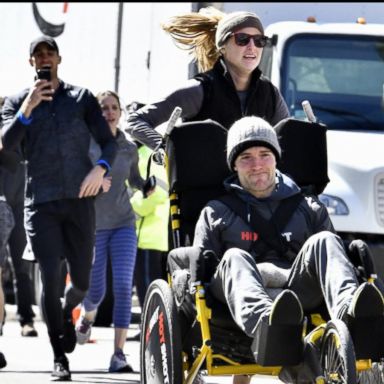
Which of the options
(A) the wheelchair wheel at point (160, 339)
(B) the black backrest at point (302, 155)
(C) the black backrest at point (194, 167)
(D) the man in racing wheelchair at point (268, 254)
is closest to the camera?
(D) the man in racing wheelchair at point (268, 254)

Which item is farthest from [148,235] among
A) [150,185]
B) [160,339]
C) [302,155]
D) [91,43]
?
[160,339]

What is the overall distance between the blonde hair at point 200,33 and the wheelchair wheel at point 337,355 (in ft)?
9.22

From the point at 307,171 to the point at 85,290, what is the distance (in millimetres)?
2363

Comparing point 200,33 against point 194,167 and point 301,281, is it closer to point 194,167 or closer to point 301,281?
point 194,167

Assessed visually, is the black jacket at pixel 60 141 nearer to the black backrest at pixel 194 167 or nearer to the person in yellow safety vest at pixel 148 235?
the black backrest at pixel 194 167

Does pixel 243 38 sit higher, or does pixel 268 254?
pixel 243 38

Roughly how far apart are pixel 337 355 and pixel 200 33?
3056mm

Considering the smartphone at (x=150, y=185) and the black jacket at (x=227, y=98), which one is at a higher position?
the black jacket at (x=227, y=98)

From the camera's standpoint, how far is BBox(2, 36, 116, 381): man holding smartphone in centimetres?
952

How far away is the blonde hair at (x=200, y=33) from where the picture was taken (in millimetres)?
8844

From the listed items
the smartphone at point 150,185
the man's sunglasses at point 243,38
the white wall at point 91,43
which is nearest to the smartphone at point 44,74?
the smartphone at point 150,185

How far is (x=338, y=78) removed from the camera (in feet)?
40.2

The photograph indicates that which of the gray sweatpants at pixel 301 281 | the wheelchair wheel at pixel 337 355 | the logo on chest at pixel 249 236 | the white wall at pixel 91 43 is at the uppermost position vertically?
the white wall at pixel 91 43

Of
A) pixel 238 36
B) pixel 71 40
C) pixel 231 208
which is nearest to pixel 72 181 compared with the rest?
pixel 238 36
